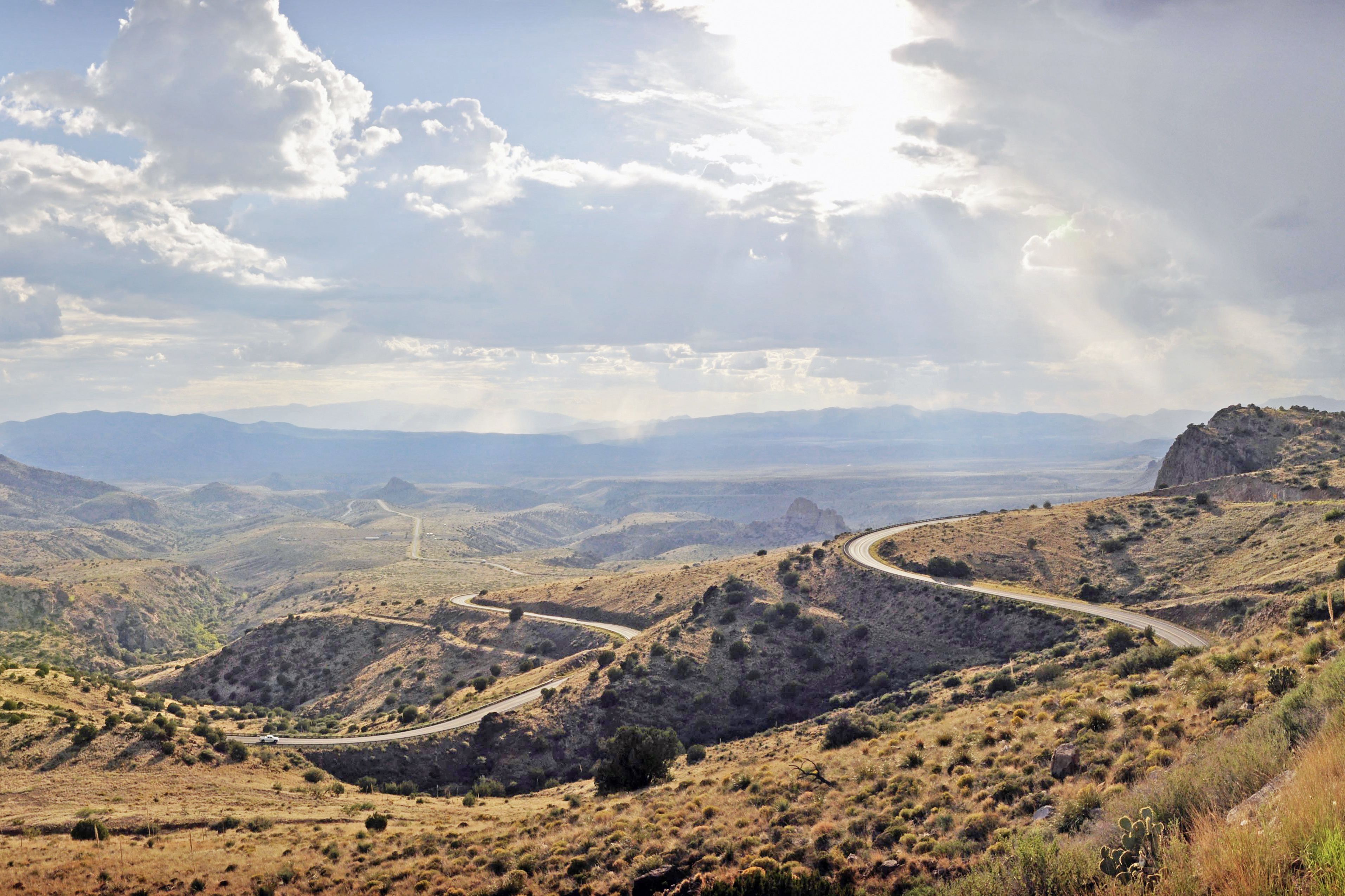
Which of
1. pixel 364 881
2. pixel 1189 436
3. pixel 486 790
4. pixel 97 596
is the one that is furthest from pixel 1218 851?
pixel 97 596

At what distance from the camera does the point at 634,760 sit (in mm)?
39125

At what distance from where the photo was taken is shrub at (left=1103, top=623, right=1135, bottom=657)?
41.7 metres

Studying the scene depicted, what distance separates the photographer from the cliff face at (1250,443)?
93.7 metres

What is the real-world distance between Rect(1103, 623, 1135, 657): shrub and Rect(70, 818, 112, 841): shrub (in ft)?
162

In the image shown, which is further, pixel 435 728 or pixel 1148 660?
pixel 435 728

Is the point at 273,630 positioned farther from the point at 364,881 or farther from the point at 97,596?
the point at 364,881

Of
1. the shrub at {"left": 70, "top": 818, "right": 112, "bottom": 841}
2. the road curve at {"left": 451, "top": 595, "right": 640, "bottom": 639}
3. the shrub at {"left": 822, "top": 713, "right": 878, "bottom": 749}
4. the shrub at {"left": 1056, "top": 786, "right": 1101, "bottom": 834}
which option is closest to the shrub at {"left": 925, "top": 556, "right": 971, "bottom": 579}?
the road curve at {"left": 451, "top": 595, "right": 640, "bottom": 639}

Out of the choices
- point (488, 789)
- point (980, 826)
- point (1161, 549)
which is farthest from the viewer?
point (1161, 549)

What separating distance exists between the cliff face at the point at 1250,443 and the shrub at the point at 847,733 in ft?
270

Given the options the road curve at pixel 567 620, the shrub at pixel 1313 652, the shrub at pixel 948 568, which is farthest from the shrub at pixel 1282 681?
the road curve at pixel 567 620

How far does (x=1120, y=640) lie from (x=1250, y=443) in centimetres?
8083

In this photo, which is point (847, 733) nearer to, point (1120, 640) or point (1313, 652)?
point (1120, 640)

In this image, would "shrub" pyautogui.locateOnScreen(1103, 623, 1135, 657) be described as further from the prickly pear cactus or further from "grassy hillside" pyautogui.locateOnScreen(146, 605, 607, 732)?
"grassy hillside" pyautogui.locateOnScreen(146, 605, 607, 732)

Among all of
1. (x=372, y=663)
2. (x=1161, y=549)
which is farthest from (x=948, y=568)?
(x=372, y=663)
